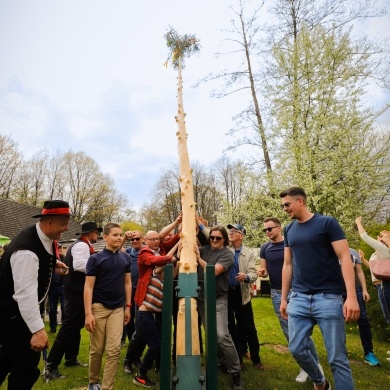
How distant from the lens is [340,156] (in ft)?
34.8

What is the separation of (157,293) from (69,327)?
55.7 inches

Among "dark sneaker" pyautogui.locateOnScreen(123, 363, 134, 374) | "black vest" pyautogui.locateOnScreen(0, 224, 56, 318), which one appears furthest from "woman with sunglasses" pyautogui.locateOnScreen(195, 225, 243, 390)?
"black vest" pyautogui.locateOnScreen(0, 224, 56, 318)

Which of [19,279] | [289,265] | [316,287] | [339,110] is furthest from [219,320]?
[339,110]

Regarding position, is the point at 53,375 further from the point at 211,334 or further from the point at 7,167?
the point at 7,167

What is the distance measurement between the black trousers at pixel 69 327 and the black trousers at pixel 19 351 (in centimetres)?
181

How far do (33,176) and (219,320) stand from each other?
33.4 m

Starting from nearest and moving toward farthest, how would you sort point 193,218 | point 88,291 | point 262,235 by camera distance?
point 88,291 → point 193,218 → point 262,235

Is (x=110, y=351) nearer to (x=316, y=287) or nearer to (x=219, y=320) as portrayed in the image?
(x=219, y=320)

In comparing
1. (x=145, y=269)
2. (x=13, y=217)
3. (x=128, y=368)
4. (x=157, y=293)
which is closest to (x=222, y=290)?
(x=157, y=293)

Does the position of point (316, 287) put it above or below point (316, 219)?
below

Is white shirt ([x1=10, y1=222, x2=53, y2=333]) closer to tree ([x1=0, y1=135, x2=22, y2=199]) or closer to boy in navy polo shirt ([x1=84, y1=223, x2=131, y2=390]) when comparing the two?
boy in navy polo shirt ([x1=84, y1=223, x2=131, y2=390])

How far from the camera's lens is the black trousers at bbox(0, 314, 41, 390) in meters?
2.50

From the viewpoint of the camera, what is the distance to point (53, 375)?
13.8 ft

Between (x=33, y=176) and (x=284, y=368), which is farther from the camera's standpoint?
(x=33, y=176)
